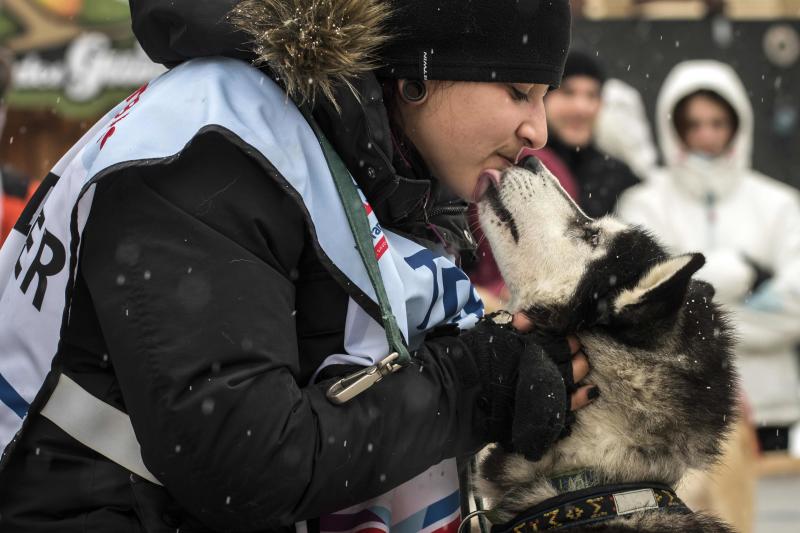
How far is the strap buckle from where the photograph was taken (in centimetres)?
205

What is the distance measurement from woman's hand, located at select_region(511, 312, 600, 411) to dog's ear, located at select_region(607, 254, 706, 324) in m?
0.11

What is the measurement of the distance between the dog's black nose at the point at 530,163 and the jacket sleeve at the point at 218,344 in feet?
2.52

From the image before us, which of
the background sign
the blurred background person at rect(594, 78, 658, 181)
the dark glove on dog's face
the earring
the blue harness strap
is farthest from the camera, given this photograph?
the background sign

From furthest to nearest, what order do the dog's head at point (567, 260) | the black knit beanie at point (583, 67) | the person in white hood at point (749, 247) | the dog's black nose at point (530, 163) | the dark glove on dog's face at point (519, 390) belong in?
the black knit beanie at point (583, 67) → the person in white hood at point (749, 247) → the dog's black nose at point (530, 163) → the dog's head at point (567, 260) → the dark glove on dog's face at point (519, 390)

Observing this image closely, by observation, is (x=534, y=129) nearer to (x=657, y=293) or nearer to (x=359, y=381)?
(x=657, y=293)

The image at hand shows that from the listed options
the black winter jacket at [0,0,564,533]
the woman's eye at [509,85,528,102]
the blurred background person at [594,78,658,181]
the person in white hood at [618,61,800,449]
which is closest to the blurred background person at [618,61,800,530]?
the person in white hood at [618,61,800,449]

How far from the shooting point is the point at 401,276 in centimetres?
224

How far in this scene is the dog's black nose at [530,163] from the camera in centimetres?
263

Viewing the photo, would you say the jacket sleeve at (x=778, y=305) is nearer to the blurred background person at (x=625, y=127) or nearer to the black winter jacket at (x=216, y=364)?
the blurred background person at (x=625, y=127)

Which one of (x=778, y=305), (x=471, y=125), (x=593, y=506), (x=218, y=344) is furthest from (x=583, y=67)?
(x=218, y=344)

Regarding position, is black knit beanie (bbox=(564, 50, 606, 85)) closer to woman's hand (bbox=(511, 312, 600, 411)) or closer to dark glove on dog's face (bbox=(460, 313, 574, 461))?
woman's hand (bbox=(511, 312, 600, 411))

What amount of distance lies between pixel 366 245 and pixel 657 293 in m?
0.70

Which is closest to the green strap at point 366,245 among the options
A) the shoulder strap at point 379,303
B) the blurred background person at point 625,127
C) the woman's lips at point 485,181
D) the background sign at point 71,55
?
the shoulder strap at point 379,303

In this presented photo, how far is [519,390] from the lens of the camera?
2.19 metres
